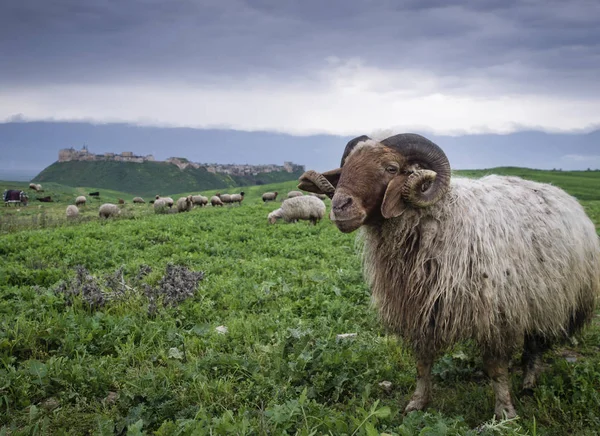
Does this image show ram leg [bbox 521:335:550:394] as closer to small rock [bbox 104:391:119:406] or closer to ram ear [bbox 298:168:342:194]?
ram ear [bbox 298:168:342:194]

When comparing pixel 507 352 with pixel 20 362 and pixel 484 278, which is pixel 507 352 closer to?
pixel 484 278

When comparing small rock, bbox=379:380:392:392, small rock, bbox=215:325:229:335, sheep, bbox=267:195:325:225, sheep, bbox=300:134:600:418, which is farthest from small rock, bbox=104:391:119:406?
sheep, bbox=267:195:325:225

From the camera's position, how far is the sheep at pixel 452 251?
4168mm

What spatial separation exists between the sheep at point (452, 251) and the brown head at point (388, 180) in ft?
0.03

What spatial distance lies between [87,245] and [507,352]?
37.3ft

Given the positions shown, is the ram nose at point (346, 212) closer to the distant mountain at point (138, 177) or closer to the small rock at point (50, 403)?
the small rock at point (50, 403)

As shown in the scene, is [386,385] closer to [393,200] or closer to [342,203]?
[393,200]

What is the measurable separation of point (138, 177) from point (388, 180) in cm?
14553

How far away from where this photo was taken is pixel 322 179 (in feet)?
14.6

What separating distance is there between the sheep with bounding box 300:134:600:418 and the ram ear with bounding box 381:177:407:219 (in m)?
0.01

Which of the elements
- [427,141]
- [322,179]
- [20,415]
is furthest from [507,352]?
[20,415]

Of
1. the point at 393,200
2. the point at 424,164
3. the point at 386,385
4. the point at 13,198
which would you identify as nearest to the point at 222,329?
the point at 386,385

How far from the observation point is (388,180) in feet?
13.6

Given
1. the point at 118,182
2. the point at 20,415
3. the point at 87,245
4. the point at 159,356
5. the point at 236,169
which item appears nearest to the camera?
the point at 20,415
